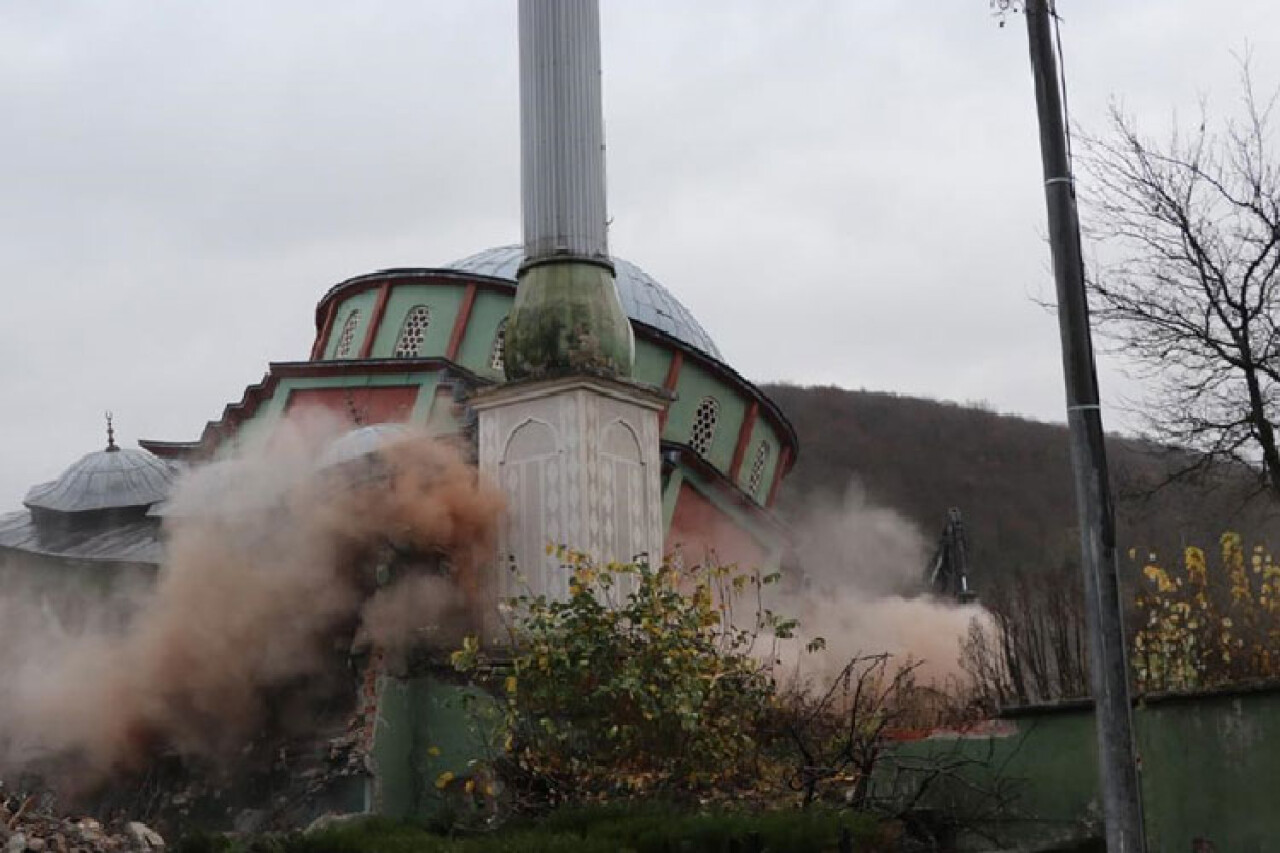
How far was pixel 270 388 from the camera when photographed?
80.7ft

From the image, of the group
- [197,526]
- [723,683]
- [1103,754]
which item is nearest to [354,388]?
[197,526]

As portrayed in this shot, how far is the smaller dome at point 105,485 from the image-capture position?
25.5 m

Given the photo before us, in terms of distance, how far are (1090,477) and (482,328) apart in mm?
17278

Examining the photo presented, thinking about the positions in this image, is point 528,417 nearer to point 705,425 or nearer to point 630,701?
point 630,701

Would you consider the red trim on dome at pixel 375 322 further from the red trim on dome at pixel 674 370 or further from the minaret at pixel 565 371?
A: the minaret at pixel 565 371

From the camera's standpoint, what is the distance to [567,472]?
1830 cm

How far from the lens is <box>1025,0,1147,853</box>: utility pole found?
796 cm

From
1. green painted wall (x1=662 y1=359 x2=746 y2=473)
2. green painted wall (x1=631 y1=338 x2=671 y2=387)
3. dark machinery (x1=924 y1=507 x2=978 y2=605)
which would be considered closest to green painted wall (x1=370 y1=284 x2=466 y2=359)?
green painted wall (x1=631 y1=338 x2=671 y2=387)

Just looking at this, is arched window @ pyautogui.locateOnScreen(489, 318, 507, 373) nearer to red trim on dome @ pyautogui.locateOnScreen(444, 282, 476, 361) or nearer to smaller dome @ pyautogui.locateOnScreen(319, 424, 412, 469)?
red trim on dome @ pyautogui.locateOnScreen(444, 282, 476, 361)

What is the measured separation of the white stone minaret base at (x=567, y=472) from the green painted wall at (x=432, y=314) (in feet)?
19.1

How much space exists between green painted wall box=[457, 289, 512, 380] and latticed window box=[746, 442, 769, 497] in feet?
19.9

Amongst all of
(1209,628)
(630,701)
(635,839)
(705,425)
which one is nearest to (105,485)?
(705,425)

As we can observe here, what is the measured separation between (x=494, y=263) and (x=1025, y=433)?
78.3 meters

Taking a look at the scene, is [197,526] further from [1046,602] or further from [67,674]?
[1046,602]
